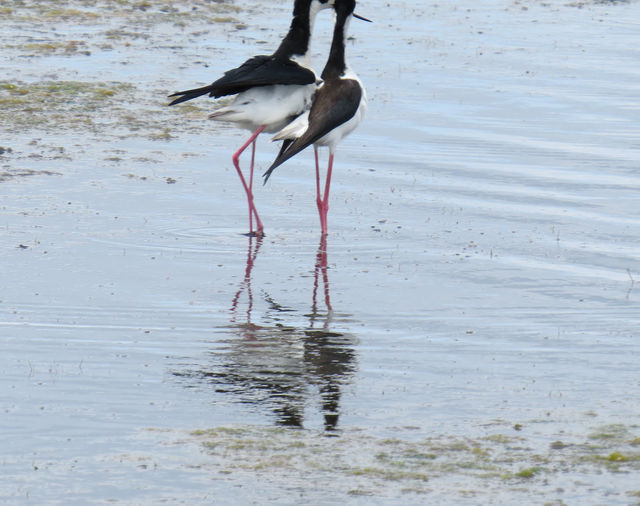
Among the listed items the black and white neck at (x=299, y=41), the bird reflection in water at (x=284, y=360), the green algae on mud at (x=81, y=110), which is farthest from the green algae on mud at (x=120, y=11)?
the bird reflection in water at (x=284, y=360)

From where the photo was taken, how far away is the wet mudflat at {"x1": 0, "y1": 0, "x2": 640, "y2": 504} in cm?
546

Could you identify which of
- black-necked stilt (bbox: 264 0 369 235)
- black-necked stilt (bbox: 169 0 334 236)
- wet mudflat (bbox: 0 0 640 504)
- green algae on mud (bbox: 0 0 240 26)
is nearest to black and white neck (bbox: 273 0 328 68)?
black-necked stilt (bbox: 169 0 334 236)

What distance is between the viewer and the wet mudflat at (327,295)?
546cm

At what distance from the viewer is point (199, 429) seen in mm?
5777

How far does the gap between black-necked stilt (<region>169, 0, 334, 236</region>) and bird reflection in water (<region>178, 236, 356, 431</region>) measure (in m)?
1.78

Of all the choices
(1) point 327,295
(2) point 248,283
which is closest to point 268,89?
(2) point 248,283

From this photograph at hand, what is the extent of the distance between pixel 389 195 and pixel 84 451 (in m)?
5.13

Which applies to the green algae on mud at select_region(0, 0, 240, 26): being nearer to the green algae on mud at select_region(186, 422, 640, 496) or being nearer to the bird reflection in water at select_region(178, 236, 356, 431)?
the bird reflection in water at select_region(178, 236, 356, 431)

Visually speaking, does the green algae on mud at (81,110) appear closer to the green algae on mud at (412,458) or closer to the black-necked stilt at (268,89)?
the black-necked stilt at (268,89)

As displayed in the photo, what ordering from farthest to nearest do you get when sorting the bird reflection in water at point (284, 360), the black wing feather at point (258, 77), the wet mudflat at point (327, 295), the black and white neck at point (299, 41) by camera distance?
1. the black and white neck at point (299, 41)
2. the black wing feather at point (258, 77)
3. the bird reflection in water at point (284, 360)
4. the wet mudflat at point (327, 295)

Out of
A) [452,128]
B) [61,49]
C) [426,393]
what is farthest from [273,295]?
[61,49]

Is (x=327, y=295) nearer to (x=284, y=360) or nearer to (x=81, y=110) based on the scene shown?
(x=284, y=360)

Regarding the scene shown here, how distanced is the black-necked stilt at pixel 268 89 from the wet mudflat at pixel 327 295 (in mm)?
714

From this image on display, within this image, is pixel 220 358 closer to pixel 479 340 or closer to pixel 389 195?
pixel 479 340
